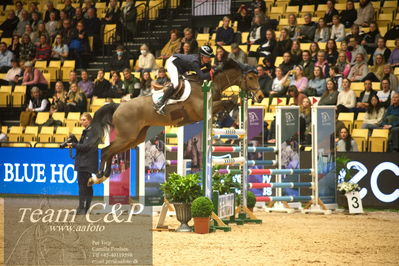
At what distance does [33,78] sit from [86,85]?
5.70 feet

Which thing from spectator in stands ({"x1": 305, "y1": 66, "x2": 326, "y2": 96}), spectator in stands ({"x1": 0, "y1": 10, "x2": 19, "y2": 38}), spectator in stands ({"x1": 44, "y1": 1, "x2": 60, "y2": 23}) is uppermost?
spectator in stands ({"x1": 44, "y1": 1, "x2": 60, "y2": 23})

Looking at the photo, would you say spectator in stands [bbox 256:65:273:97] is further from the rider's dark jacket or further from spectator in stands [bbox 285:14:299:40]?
the rider's dark jacket

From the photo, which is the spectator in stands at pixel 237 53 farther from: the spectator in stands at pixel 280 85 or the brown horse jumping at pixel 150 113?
the brown horse jumping at pixel 150 113

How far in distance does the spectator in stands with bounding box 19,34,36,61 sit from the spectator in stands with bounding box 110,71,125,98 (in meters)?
3.84

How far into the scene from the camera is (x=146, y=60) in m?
18.4

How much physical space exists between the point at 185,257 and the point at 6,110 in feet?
43.0

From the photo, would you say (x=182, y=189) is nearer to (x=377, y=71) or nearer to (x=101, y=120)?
(x=101, y=120)

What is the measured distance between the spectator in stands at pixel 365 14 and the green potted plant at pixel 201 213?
871cm

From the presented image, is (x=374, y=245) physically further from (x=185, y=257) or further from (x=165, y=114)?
(x=165, y=114)

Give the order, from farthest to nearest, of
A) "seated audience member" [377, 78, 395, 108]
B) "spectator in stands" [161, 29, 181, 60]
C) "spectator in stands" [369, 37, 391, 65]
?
"spectator in stands" [161, 29, 181, 60] → "spectator in stands" [369, 37, 391, 65] → "seated audience member" [377, 78, 395, 108]

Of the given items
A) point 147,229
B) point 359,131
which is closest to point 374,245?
point 147,229

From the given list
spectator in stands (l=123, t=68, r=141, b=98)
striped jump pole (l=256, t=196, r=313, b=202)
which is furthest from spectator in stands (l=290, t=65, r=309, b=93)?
spectator in stands (l=123, t=68, r=141, b=98)

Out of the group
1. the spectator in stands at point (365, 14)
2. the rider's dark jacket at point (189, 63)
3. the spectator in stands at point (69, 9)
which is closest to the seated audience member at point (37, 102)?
the spectator in stands at point (69, 9)

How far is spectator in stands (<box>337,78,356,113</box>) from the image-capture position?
48.9 ft
